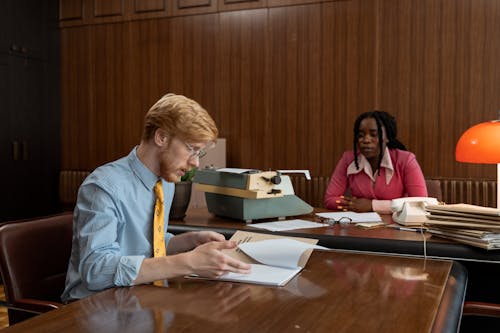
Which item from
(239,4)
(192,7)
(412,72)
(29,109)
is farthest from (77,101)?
(412,72)

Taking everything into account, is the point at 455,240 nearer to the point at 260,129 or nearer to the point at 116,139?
the point at 260,129

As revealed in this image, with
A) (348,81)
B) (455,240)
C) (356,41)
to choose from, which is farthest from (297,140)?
(455,240)

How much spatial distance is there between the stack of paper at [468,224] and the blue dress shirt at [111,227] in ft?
3.70

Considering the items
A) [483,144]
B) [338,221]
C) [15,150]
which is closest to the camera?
[338,221]

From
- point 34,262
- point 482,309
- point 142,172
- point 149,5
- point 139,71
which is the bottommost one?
point 482,309

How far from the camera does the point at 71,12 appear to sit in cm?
640

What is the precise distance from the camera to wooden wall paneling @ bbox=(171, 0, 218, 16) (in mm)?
5695

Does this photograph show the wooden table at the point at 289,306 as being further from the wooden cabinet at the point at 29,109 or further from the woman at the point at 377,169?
the wooden cabinet at the point at 29,109

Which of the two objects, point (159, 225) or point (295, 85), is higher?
point (295, 85)

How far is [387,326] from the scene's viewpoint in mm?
1146

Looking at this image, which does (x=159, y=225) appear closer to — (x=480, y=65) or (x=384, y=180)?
(x=384, y=180)

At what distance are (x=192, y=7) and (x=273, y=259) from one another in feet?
15.2

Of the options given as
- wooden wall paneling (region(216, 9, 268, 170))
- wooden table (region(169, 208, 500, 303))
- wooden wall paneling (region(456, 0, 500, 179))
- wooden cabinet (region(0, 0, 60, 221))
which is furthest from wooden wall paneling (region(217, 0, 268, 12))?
wooden table (region(169, 208, 500, 303))

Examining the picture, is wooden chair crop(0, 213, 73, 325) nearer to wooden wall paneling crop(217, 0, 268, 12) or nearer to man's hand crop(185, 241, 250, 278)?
man's hand crop(185, 241, 250, 278)
